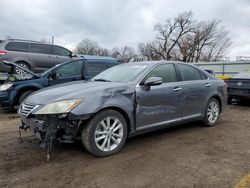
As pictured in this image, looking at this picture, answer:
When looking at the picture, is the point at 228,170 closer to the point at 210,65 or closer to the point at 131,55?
the point at 210,65

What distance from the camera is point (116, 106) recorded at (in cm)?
392

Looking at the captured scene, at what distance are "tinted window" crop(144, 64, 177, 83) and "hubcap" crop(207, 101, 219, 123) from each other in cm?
135

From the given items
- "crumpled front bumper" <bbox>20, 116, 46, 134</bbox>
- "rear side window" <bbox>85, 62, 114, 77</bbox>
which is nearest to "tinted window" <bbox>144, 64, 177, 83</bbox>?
"crumpled front bumper" <bbox>20, 116, 46, 134</bbox>

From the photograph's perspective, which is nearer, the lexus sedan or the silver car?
the lexus sedan

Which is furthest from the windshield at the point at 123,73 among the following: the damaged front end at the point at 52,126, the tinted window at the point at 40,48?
the tinted window at the point at 40,48

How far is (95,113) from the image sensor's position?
3688 mm

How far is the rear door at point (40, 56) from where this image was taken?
10875mm

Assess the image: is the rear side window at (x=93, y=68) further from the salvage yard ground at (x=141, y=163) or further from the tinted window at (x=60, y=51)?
the tinted window at (x=60, y=51)

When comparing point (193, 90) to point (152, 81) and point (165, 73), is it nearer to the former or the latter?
point (165, 73)

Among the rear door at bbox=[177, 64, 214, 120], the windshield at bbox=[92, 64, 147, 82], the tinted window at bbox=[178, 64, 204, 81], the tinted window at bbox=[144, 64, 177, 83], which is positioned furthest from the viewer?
the tinted window at bbox=[178, 64, 204, 81]

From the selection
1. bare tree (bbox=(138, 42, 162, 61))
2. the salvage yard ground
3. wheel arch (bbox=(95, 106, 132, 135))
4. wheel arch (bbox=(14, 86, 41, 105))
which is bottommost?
the salvage yard ground

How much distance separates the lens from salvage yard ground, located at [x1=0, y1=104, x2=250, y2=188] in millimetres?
3109

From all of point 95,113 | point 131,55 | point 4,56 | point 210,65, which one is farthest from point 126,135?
point 131,55

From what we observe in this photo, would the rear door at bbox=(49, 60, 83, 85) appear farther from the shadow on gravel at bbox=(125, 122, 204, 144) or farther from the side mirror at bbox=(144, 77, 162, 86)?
the side mirror at bbox=(144, 77, 162, 86)
